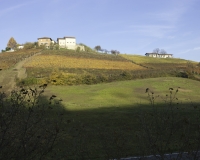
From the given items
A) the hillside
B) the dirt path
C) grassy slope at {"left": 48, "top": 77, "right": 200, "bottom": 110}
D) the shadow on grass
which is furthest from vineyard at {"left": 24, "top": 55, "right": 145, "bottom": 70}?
the shadow on grass

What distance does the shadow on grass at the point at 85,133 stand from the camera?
4133 mm

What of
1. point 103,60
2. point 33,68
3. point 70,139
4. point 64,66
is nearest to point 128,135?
point 70,139

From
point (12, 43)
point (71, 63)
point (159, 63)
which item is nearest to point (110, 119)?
point (71, 63)

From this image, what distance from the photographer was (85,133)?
12.7m

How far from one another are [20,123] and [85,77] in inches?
1498

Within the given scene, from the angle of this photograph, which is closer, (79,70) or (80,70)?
(79,70)

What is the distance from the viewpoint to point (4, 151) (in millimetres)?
4023

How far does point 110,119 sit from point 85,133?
406 centimetres

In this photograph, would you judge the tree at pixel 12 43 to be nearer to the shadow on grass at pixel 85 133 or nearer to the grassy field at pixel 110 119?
the grassy field at pixel 110 119

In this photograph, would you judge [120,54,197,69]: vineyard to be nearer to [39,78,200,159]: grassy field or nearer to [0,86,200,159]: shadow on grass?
[39,78,200,159]: grassy field

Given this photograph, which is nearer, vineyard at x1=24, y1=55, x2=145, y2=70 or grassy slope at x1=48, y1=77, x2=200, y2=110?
grassy slope at x1=48, y1=77, x2=200, y2=110

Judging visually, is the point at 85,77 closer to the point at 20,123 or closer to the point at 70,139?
the point at 70,139

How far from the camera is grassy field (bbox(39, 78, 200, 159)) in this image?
7.25 metres

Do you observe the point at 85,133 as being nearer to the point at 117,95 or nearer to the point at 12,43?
the point at 117,95
